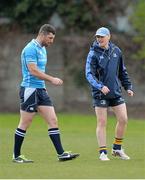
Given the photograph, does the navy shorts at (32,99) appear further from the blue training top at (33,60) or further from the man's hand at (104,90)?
the man's hand at (104,90)

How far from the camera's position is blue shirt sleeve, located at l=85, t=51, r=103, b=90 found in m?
11.3

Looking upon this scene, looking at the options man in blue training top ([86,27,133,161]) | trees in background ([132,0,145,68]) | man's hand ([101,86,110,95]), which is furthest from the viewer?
trees in background ([132,0,145,68])

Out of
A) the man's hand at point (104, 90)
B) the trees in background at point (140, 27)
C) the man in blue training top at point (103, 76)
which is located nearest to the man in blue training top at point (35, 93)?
the man in blue training top at point (103, 76)

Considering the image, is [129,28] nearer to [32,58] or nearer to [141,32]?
[141,32]

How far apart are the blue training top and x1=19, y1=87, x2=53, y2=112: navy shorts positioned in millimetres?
77

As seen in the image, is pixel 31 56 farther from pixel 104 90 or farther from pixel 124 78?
pixel 124 78

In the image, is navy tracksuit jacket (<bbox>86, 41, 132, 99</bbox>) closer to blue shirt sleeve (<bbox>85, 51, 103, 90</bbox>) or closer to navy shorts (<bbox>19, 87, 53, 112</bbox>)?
blue shirt sleeve (<bbox>85, 51, 103, 90</bbox>)

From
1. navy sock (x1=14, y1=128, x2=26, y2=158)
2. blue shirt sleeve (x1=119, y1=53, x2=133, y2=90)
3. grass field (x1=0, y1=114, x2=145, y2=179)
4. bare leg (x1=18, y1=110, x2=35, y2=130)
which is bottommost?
grass field (x1=0, y1=114, x2=145, y2=179)

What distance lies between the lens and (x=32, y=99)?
1129cm

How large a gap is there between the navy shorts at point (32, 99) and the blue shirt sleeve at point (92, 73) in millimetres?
723

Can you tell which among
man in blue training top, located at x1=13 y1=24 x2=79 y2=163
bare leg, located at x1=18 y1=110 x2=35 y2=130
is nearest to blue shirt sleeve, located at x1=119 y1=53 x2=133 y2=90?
man in blue training top, located at x1=13 y1=24 x2=79 y2=163

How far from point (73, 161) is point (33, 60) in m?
1.62

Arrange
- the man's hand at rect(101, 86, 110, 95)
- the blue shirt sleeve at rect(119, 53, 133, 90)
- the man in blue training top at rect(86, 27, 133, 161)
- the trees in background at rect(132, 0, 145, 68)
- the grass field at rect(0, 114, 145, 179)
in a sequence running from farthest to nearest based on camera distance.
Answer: the trees in background at rect(132, 0, 145, 68) < the blue shirt sleeve at rect(119, 53, 133, 90) < the man in blue training top at rect(86, 27, 133, 161) < the man's hand at rect(101, 86, 110, 95) < the grass field at rect(0, 114, 145, 179)

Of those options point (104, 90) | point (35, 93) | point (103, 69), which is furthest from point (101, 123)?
point (35, 93)
